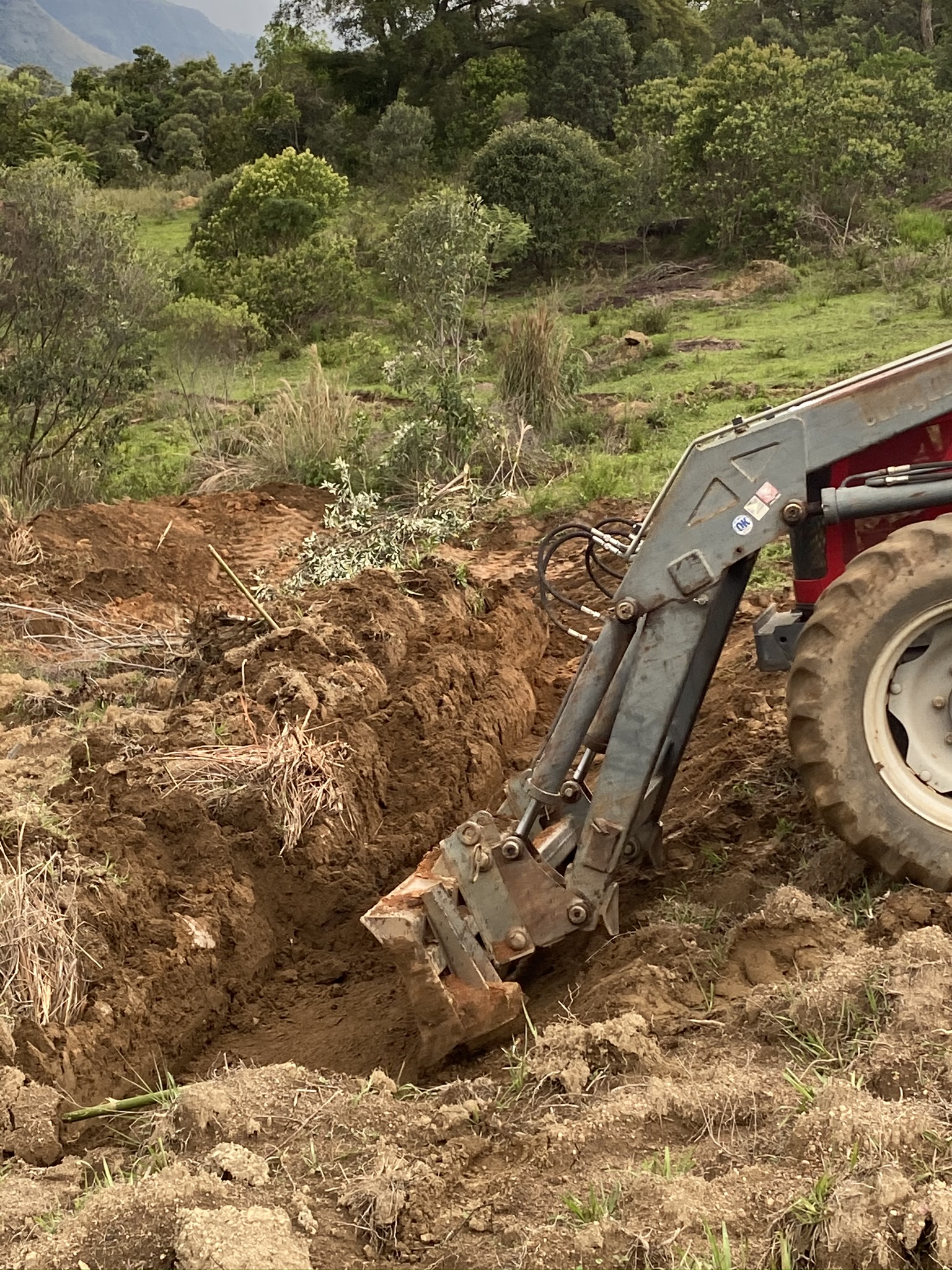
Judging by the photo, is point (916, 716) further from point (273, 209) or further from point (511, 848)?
point (273, 209)

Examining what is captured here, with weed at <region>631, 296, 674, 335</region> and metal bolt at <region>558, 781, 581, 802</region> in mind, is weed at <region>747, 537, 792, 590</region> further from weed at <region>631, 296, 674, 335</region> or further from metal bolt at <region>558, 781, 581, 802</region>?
weed at <region>631, 296, 674, 335</region>

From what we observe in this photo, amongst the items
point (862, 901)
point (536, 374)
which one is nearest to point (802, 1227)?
point (862, 901)

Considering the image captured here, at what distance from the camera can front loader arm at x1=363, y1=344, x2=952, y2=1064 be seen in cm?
385

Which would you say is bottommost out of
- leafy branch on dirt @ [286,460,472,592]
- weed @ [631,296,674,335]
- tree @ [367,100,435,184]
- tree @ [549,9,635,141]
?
leafy branch on dirt @ [286,460,472,592]

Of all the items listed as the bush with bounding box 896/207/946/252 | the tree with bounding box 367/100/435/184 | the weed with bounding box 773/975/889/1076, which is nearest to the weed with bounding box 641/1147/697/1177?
the weed with bounding box 773/975/889/1076

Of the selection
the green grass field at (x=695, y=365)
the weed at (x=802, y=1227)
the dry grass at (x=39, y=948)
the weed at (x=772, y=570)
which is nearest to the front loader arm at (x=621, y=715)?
the dry grass at (x=39, y=948)

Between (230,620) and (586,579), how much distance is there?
2.61m

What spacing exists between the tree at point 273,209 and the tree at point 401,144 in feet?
24.7

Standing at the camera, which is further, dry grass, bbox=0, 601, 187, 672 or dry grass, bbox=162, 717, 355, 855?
dry grass, bbox=0, 601, 187, 672

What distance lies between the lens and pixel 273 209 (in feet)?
70.7

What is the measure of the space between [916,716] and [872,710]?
7.1 inches

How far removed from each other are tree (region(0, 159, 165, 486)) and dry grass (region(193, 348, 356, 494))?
4.30 ft

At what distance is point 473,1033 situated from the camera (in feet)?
13.4

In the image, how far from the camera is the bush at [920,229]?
1830cm
